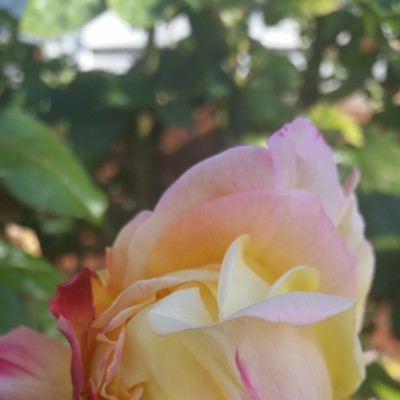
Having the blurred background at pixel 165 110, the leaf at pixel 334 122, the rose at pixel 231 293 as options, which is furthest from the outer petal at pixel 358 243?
the leaf at pixel 334 122

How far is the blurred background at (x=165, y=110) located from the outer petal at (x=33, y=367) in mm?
191

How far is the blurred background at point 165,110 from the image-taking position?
1.56ft

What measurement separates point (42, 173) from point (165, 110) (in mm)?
145

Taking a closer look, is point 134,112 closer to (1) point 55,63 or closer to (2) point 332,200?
(1) point 55,63

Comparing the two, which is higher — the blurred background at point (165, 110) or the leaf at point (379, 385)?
the blurred background at point (165, 110)

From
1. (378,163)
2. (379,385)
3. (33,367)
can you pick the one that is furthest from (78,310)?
(378,163)

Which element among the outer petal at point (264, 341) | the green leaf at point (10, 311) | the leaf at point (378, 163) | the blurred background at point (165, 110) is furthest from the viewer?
the leaf at point (378, 163)

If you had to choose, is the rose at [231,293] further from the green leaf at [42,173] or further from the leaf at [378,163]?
the leaf at [378,163]

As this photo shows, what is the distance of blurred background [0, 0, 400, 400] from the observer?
18.7 inches

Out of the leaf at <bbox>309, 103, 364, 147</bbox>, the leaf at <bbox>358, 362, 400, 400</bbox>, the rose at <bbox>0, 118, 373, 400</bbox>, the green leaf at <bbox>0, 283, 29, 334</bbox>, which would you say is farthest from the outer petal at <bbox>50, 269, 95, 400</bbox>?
the leaf at <bbox>309, 103, 364, 147</bbox>

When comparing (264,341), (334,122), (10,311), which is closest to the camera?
(264,341)

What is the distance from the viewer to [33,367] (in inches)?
8.3

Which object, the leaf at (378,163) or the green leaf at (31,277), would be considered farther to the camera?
the leaf at (378,163)

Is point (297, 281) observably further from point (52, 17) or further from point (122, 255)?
point (52, 17)
